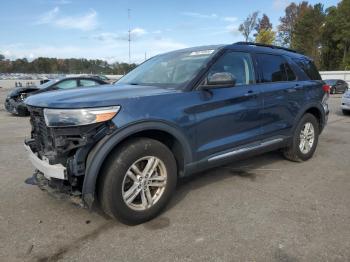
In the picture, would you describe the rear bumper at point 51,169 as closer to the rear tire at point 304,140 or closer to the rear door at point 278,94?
the rear door at point 278,94

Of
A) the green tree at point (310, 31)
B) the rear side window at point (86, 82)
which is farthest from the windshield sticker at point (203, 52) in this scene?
the green tree at point (310, 31)

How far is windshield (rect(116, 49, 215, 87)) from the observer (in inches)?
153

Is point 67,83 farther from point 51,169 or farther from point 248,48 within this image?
point 51,169

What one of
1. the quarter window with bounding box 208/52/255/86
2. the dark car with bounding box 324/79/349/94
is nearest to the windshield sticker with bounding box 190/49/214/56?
the quarter window with bounding box 208/52/255/86

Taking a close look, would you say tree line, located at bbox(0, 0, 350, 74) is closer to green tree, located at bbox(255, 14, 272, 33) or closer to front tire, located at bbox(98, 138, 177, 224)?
green tree, located at bbox(255, 14, 272, 33)

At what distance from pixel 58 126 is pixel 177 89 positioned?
4.34 ft

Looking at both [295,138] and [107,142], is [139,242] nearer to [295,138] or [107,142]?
[107,142]

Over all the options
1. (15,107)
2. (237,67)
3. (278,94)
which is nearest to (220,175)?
(278,94)

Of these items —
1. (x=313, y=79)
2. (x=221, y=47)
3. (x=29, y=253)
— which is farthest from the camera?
(x=313, y=79)

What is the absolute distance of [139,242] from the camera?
9.93ft

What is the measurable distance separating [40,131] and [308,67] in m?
4.43

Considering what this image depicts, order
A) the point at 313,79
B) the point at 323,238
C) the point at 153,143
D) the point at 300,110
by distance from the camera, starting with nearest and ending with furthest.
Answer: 1. the point at 323,238
2. the point at 153,143
3. the point at 300,110
4. the point at 313,79

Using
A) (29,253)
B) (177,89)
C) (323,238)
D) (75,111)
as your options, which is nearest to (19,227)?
(29,253)

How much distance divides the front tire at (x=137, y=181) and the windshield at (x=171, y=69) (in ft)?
2.89
